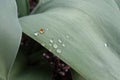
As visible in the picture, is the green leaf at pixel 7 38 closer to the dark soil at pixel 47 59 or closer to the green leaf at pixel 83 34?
the green leaf at pixel 83 34

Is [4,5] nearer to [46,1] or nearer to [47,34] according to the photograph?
[47,34]

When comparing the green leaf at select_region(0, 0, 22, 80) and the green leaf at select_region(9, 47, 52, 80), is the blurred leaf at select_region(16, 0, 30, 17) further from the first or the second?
the green leaf at select_region(0, 0, 22, 80)

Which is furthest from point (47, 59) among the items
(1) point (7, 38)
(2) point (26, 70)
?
(1) point (7, 38)

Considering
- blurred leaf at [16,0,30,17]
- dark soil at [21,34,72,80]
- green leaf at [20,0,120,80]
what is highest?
green leaf at [20,0,120,80]

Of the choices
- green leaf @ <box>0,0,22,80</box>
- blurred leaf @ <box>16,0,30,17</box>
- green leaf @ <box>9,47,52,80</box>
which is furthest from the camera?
blurred leaf @ <box>16,0,30,17</box>

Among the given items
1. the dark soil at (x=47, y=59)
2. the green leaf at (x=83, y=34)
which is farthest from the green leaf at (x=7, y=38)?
the dark soil at (x=47, y=59)

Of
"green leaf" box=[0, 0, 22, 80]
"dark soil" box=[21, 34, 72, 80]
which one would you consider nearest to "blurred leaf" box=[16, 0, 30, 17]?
"dark soil" box=[21, 34, 72, 80]
